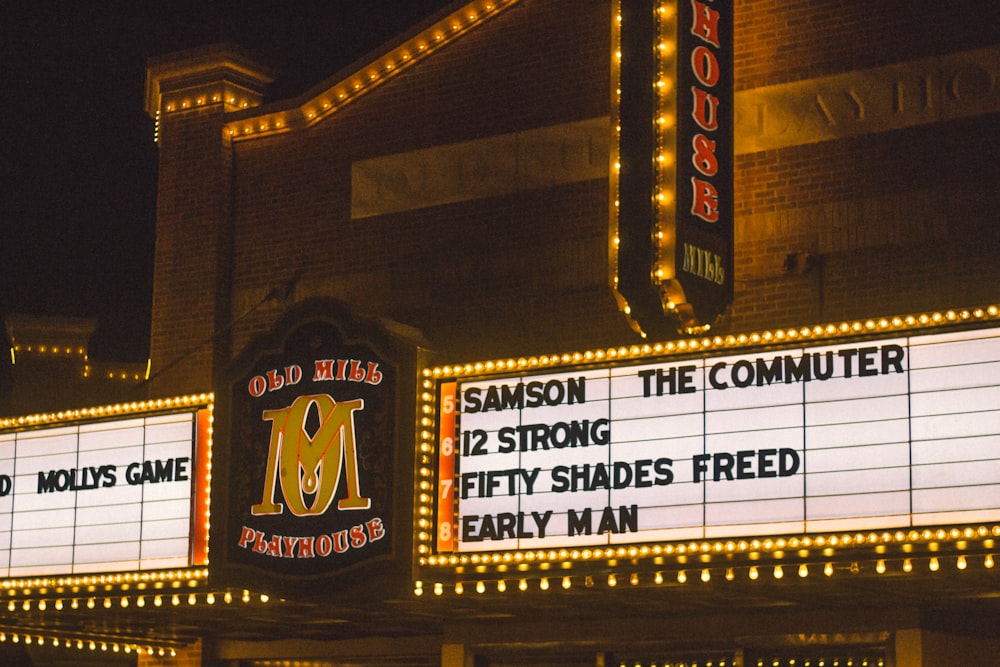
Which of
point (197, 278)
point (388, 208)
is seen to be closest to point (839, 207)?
point (388, 208)

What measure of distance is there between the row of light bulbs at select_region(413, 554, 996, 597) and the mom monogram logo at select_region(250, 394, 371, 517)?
46.1 inches

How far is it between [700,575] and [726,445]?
100 cm

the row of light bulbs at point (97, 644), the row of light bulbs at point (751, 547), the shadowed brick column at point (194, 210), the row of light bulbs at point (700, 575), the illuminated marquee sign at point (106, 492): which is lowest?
the row of light bulbs at point (97, 644)

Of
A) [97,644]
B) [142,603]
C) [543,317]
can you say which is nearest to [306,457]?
[142,603]

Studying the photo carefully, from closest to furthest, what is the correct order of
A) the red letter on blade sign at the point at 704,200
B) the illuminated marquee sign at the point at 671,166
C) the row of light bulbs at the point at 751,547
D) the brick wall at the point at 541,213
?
1. the row of light bulbs at the point at 751,547
2. the illuminated marquee sign at the point at 671,166
3. the red letter on blade sign at the point at 704,200
4. the brick wall at the point at 541,213

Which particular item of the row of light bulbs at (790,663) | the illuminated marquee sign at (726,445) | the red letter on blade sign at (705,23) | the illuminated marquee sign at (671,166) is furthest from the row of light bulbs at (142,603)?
the red letter on blade sign at (705,23)

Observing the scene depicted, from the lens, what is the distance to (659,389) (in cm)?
1245

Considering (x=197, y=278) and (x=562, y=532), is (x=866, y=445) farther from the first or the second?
(x=197, y=278)

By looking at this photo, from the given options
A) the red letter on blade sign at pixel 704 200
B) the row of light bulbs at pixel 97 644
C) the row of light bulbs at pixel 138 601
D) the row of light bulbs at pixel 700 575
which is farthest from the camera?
the row of light bulbs at pixel 97 644

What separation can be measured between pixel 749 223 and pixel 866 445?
11.0ft

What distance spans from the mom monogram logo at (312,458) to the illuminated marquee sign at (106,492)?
0.95 metres

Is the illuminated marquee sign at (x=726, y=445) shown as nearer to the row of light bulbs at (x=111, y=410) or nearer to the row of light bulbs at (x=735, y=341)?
the row of light bulbs at (x=735, y=341)

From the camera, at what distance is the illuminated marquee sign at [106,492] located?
14742mm

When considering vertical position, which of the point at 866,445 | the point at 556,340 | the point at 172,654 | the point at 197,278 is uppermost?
the point at 197,278
